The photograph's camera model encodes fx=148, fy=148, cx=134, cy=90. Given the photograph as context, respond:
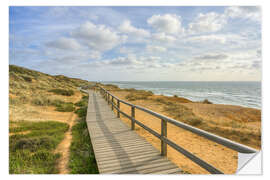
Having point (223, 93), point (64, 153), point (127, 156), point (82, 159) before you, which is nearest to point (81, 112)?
point (64, 153)

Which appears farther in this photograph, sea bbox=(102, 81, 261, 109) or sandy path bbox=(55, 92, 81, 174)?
sea bbox=(102, 81, 261, 109)

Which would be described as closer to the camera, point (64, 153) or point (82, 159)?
point (82, 159)

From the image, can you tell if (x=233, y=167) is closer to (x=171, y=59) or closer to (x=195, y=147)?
(x=195, y=147)

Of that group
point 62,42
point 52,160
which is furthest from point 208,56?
point 52,160

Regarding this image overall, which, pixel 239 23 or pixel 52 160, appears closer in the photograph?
pixel 52 160

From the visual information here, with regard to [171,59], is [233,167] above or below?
below

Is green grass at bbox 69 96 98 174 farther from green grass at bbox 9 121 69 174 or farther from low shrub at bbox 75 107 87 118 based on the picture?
low shrub at bbox 75 107 87 118

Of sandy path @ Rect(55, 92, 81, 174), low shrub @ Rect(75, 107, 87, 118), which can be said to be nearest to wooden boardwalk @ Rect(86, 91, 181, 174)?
sandy path @ Rect(55, 92, 81, 174)

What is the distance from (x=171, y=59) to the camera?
30.2 ft

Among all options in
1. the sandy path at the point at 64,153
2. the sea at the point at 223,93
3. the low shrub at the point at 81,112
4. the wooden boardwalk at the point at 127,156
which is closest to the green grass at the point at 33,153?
the sandy path at the point at 64,153

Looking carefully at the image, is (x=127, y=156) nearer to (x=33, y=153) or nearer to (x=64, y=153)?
(x=64, y=153)

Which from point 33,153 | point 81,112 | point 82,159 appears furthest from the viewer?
point 81,112
